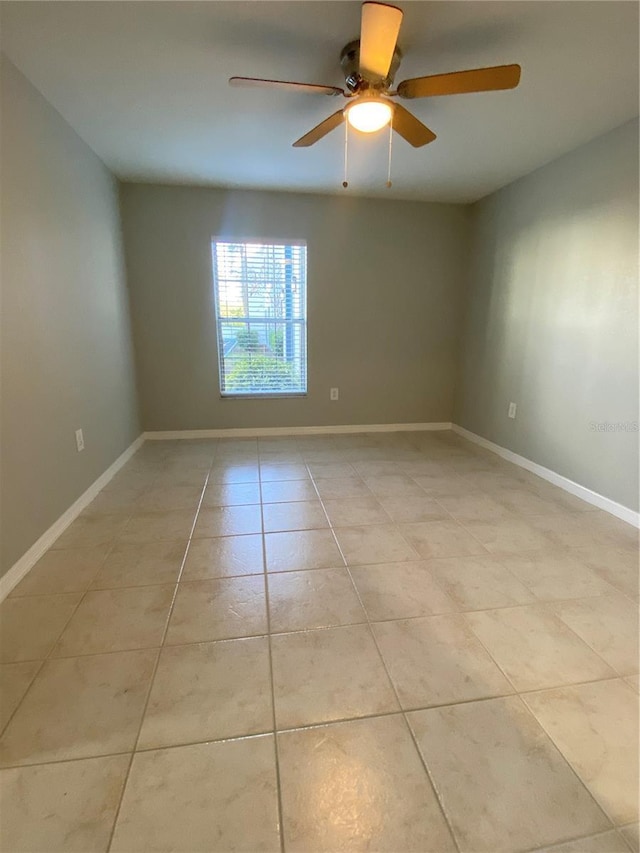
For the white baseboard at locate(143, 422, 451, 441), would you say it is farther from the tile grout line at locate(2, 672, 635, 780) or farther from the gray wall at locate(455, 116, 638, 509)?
the tile grout line at locate(2, 672, 635, 780)

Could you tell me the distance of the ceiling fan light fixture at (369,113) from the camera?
165 cm

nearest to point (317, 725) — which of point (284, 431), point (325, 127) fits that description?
point (325, 127)

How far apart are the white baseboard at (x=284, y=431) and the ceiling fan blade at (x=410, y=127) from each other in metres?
2.64

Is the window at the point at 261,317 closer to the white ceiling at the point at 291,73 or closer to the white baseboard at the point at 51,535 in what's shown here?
the white ceiling at the point at 291,73

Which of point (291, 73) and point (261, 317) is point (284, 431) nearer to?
point (261, 317)

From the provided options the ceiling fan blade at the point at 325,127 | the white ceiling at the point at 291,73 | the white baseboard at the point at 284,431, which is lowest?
the white baseboard at the point at 284,431

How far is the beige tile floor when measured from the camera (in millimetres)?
904

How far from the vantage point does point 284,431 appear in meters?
4.05

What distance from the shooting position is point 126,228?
3.39 m

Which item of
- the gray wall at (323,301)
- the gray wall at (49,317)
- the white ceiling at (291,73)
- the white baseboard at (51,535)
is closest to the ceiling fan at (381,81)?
the white ceiling at (291,73)

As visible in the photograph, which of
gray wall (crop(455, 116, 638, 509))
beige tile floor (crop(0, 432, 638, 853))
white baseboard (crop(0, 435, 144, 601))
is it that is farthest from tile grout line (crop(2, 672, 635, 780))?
gray wall (crop(455, 116, 638, 509))

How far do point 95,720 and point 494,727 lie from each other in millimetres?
1154

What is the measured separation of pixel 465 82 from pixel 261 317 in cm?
255

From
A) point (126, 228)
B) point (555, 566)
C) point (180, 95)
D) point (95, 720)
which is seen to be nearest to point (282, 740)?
point (95, 720)
